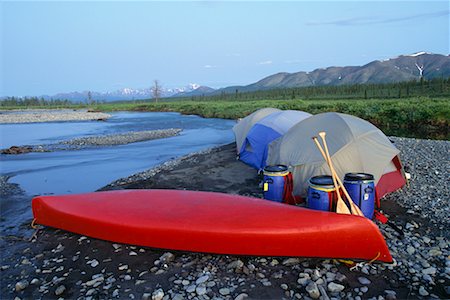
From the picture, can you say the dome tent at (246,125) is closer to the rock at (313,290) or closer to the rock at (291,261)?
the rock at (291,261)

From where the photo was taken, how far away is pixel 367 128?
7.55 m

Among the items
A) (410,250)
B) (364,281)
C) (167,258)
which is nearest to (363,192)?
(410,250)

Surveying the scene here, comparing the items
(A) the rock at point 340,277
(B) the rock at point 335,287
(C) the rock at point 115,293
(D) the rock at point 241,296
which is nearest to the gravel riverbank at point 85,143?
(C) the rock at point 115,293

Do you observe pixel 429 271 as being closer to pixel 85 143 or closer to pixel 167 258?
pixel 167 258

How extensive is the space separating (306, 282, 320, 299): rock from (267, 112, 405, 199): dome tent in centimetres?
306

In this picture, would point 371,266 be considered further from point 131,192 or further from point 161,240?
point 131,192

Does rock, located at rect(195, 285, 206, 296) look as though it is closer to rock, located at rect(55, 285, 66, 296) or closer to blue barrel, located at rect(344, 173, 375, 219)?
rock, located at rect(55, 285, 66, 296)

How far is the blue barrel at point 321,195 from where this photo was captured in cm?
555

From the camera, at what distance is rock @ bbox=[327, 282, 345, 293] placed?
4172 millimetres

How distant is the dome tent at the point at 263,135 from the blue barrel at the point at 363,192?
15.0 ft

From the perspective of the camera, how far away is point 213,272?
4.66m

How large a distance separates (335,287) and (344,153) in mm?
3410

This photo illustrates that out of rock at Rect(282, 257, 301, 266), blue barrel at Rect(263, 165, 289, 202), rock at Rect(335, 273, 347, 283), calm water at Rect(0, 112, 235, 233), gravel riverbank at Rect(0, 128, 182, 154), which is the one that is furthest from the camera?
gravel riverbank at Rect(0, 128, 182, 154)

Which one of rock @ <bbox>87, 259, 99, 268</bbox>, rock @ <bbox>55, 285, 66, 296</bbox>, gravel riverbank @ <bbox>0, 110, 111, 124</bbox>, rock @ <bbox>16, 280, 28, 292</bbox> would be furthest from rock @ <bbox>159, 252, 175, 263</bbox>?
gravel riverbank @ <bbox>0, 110, 111, 124</bbox>
